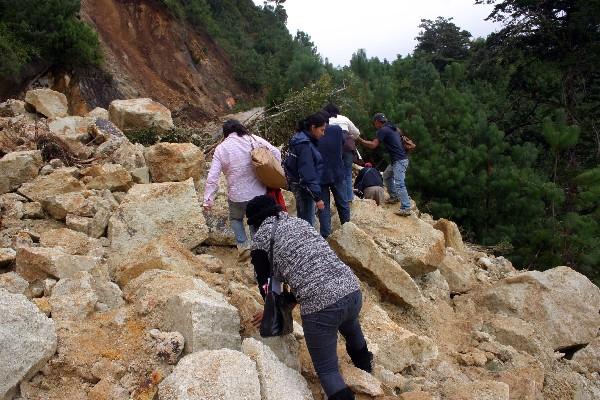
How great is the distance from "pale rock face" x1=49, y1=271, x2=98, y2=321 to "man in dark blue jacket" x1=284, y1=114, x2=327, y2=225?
198 centimetres

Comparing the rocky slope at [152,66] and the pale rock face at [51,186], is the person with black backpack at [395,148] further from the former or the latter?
the rocky slope at [152,66]

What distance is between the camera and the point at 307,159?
4.88 metres

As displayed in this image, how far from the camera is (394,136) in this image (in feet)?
21.4

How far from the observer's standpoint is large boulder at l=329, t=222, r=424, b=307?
17.1 ft

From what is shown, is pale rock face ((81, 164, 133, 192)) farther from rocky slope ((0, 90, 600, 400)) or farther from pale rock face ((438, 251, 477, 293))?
pale rock face ((438, 251, 477, 293))

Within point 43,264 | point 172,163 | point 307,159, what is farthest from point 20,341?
point 172,163

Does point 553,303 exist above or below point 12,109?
below

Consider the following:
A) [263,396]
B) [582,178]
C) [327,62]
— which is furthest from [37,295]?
[327,62]

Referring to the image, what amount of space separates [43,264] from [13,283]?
0.25 metres

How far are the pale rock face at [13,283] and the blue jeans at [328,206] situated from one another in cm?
262

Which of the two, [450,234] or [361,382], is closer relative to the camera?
[361,382]

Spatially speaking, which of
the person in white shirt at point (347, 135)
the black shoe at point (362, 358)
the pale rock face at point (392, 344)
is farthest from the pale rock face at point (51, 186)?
the black shoe at point (362, 358)

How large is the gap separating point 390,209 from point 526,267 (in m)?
3.70

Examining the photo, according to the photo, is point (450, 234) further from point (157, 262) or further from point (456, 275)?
point (157, 262)
